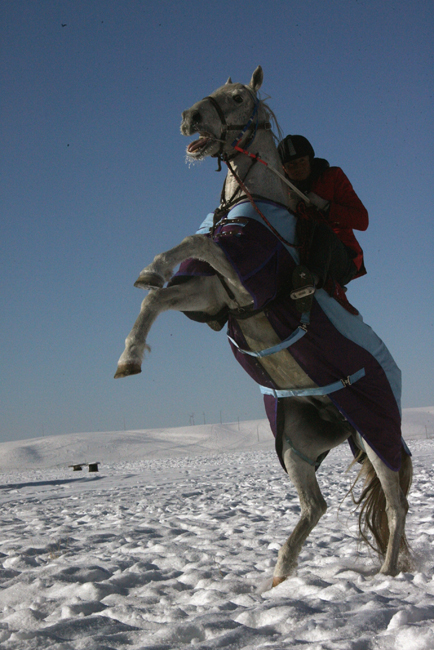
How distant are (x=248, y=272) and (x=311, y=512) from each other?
1646mm

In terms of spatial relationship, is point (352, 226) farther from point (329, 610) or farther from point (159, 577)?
point (159, 577)

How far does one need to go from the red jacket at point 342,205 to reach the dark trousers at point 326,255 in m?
0.14

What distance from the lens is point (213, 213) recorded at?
323 centimetres

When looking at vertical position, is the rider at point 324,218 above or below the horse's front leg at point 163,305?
above

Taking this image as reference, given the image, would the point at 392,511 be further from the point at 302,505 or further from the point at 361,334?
the point at 361,334

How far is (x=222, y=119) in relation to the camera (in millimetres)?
3104

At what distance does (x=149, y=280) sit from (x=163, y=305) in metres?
0.16

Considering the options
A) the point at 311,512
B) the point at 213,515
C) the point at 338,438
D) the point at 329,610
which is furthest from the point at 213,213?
the point at 213,515

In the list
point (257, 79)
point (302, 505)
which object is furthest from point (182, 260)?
point (302, 505)

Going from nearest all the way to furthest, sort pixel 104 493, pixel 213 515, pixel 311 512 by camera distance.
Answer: pixel 311 512 < pixel 213 515 < pixel 104 493

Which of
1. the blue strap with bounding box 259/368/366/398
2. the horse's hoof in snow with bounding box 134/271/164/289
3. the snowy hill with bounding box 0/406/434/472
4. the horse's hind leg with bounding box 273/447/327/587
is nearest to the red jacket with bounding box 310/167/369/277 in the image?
the blue strap with bounding box 259/368/366/398

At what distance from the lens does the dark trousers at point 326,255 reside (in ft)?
9.67

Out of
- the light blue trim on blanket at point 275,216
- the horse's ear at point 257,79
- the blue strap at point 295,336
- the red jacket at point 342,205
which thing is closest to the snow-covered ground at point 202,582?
the blue strap at point 295,336

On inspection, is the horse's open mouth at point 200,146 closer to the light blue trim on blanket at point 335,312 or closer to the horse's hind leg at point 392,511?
the light blue trim on blanket at point 335,312
